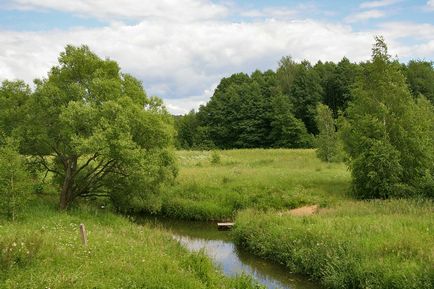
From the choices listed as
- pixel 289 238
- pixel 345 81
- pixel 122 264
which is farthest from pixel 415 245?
pixel 345 81

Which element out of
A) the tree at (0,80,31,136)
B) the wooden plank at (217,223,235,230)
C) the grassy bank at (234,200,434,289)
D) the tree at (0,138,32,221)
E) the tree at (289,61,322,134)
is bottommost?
the wooden plank at (217,223,235,230)

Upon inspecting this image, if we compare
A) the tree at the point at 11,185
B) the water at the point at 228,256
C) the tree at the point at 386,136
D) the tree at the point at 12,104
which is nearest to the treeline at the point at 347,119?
the tree at the point at 386,136

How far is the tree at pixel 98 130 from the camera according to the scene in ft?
75.3

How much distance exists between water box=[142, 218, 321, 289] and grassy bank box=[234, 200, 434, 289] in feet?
1.65

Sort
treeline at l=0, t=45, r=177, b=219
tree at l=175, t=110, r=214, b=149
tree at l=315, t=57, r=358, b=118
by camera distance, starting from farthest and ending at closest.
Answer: tree at l=175, t=110, r=214, b=149, tree at l=315, t=57, r=358, b=118, treeline at l=0, t=45, r=177, b=219

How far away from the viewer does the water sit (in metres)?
17.4

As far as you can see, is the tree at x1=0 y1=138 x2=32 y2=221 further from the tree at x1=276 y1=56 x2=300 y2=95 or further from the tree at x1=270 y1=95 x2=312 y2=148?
the tree at x1=276 y1=56 x2=300 y2=95

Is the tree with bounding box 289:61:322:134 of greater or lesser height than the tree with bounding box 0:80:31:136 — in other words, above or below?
above

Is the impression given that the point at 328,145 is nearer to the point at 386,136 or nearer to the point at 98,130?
the point at 386,136

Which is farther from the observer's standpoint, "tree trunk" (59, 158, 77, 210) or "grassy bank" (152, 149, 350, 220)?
"grassy bank" (152, 149, 350, 220)

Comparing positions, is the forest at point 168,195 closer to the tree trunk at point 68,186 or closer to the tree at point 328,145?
the tree trunk at point 68,186

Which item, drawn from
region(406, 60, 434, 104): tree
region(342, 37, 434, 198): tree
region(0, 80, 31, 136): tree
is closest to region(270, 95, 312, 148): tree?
region(406, 60, 434, 104): tree

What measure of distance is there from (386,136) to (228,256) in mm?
14378

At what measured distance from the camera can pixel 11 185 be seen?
20688 millimetres
